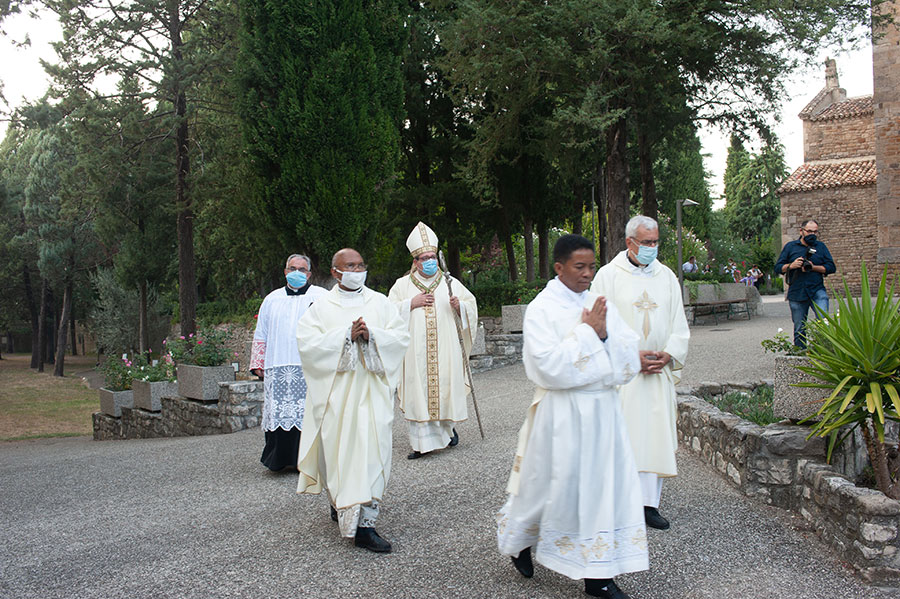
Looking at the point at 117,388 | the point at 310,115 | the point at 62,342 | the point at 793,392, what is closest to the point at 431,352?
the point at 793,392

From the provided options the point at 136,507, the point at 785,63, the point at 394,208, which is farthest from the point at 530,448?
the point at 394,208

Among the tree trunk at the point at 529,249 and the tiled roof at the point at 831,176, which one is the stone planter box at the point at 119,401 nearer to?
the tree trunk at the point at 529,249

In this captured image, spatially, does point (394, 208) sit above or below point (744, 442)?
above

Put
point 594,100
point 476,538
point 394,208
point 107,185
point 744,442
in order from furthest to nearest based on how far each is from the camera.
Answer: point 394,208 → point 107,185 → point 594,100 → point 744,442 → point 476,538

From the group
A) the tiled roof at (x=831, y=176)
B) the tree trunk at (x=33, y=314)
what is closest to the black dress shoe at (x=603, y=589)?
the tiled roof at (x=831, y=176)

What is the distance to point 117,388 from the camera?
14.8 metres

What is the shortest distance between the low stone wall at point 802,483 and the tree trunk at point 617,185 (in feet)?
33.2

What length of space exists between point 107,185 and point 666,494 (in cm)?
2012

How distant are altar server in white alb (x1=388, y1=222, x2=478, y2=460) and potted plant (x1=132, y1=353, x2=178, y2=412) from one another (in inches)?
272

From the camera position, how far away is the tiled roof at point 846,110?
3544 centimetres

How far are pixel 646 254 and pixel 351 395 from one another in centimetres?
217

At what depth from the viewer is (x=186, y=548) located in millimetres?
5094

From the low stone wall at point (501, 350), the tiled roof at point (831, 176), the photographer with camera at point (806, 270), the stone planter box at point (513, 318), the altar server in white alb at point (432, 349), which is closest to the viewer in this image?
the altar server in white alb at point (432, 349)

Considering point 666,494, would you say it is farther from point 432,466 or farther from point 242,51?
point 242,51
